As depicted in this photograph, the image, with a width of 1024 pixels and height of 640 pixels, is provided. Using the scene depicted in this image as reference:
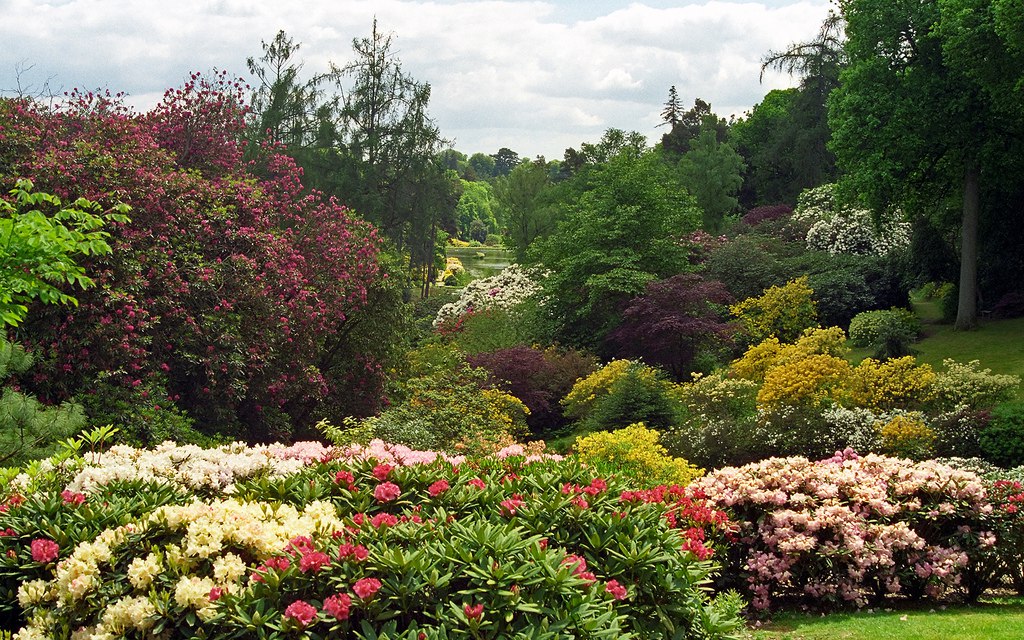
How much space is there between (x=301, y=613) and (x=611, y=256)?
62.5ft

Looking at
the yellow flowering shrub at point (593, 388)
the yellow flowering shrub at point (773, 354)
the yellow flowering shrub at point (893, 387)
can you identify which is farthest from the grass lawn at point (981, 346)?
the yellow flowering shrub at point (593, 388)

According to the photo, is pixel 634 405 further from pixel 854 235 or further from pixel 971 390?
pixel 854 235

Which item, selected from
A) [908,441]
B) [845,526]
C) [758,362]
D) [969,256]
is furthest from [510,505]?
[969,256]

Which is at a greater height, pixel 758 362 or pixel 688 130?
pixel 688 130

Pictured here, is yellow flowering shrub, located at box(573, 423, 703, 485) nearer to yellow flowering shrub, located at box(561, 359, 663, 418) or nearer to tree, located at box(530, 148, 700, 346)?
yellow flowering shrub, located at box(561, 359, 663, 418)

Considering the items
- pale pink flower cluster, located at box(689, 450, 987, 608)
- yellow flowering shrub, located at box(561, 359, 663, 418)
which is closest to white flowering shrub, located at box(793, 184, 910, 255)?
yellow flowering shrub, located at box(561, 359, 663, 418)

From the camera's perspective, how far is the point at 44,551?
13.9 ft

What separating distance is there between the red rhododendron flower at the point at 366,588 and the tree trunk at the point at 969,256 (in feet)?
76.7

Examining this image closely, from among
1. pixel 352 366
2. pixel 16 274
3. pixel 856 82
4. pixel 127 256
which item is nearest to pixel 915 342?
pixel 856 82

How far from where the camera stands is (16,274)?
24.5 feet

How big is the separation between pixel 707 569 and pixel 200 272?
8902 millimetres

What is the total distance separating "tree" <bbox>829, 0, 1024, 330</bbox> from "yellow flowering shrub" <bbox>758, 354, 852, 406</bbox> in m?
9.55

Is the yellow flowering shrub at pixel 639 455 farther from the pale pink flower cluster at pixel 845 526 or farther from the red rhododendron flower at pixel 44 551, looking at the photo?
the red rhododendron flower at pixel 44 551

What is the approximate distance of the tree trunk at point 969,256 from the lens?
22969 mm
